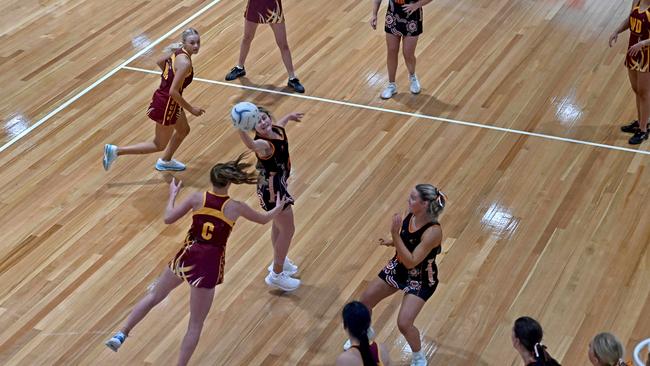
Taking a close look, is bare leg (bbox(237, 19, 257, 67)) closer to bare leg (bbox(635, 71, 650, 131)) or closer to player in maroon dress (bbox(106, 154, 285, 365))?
bare leg (bbox(635, 71, 650, 131))

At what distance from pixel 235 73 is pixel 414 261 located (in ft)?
15.1

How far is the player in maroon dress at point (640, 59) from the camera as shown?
8039mm

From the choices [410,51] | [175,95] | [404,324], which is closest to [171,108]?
[175,95]

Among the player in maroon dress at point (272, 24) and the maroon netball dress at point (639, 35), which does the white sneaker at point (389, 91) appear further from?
the maroon netball dress at point (639, 35)

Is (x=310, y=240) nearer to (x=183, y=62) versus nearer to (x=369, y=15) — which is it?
(x=183, y=62)

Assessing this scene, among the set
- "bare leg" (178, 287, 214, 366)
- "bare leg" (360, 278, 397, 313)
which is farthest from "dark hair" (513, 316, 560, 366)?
"bare leg" (178, 287, 214, 366)

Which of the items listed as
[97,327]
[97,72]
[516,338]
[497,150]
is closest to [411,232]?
[516,338]

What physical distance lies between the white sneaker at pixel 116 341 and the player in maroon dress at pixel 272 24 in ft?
13.4

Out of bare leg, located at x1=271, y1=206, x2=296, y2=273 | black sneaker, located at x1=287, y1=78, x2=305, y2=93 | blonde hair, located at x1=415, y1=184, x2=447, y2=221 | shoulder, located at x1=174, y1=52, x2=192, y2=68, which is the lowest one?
black sneaker, located at x1=287, y1=78, x2=305, y2=93

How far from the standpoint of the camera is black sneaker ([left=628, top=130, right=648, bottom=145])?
28.1 feet

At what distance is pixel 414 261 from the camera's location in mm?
5816

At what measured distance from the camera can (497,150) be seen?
8.56m

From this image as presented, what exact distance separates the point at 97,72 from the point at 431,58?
3463mm

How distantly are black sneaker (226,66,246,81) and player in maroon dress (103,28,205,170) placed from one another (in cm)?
148
